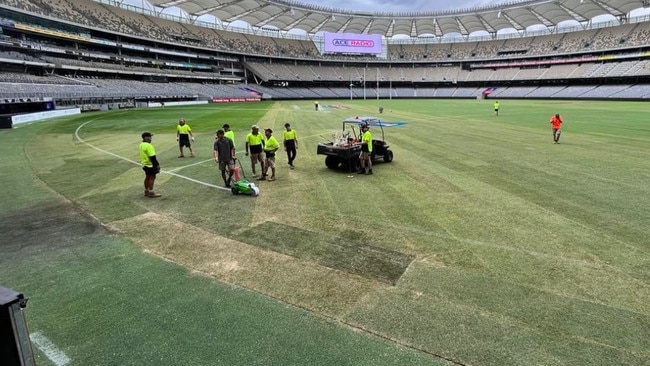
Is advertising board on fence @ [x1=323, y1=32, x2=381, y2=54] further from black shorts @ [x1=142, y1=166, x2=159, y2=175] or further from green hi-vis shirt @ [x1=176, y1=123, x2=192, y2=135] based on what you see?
black shorts @ [x1=142, y1=166, x2=159, y2=175]

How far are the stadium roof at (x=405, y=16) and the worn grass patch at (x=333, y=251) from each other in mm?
82750

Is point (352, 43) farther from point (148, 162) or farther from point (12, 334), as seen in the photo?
point (12, 334)

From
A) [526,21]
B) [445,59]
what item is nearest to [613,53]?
[526,21]

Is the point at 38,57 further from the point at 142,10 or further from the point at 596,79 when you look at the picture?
the point at 596,79

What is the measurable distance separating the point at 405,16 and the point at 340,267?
111 meters

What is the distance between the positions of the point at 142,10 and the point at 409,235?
326 ft

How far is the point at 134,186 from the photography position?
12367mm

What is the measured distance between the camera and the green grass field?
450 centimetres

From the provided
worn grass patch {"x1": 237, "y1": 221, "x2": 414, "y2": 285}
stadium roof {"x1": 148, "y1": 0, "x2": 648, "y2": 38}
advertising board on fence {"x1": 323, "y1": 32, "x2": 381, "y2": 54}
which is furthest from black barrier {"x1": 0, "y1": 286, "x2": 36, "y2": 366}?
advertising board on fence {"x1": 323, "y1": 32, "x2": 381, "y2": 54}

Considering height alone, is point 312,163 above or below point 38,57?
below

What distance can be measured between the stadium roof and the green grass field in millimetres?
79961

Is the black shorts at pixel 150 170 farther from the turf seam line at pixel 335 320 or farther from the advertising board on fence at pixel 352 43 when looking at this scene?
the advertising board on fence at pixel 352 43

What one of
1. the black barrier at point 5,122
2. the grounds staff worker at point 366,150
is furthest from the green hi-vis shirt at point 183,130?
the black barrier at point 5,122

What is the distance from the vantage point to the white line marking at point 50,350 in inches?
167
